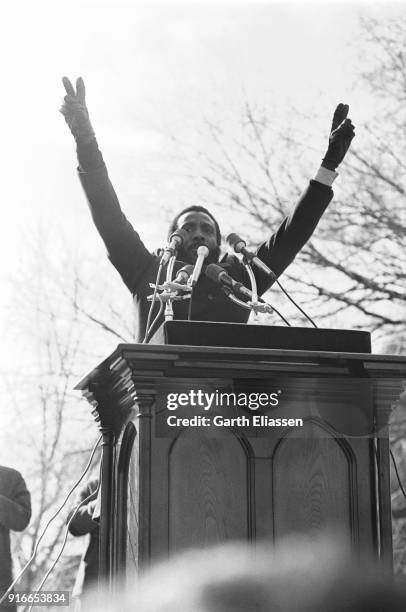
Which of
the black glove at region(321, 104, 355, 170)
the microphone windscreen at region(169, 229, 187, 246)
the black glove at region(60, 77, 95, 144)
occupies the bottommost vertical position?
the microphone windscreen at region(169, 229, 187, 246)

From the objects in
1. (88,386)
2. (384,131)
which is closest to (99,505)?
(88,386)

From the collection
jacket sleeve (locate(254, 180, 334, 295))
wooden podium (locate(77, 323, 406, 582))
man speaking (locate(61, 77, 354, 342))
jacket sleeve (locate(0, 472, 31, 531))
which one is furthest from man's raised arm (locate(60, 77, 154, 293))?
jacket sleeve (locate(0, 472, 31, 531))

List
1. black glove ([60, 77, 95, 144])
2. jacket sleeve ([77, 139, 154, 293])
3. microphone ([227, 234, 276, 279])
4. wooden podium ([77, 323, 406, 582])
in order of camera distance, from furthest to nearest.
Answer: jacket sleeve ([77, 139, 154, 293]), black glove ([60, 77, 95, 144]), microphone ([227, 234, 276, 279]), wooden podium ([77, 323, 406, 582])

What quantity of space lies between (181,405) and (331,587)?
0.67 meters

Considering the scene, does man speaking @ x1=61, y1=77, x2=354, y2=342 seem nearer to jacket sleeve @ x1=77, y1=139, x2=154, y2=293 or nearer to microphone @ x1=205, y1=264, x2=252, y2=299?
jacket sleeve @ x1=77, y1=139, x2=154, y2=293

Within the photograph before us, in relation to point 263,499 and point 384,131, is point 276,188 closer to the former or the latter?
point 384,131

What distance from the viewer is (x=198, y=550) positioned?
119 inches

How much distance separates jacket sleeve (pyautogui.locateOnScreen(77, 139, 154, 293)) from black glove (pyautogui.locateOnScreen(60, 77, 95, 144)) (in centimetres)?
26

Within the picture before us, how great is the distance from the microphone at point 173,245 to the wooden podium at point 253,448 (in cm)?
71

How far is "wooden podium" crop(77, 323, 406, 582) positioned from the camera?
10.0 ft

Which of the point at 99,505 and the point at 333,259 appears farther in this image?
the point at 333,259

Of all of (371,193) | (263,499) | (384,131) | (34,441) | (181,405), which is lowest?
(263,499)

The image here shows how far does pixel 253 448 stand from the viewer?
3148 mm

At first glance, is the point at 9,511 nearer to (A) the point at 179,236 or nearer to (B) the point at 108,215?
(B) the point at 108,215
